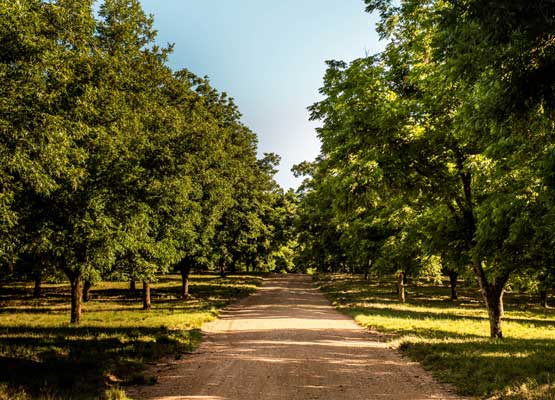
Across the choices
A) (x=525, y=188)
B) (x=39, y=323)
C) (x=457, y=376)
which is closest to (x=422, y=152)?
(x=525, y=188)

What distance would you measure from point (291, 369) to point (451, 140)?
8482 millimetres

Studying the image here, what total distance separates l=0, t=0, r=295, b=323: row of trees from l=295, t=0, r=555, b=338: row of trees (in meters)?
7.90

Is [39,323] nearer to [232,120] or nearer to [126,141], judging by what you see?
[126,141]

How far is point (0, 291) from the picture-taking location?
38312mm

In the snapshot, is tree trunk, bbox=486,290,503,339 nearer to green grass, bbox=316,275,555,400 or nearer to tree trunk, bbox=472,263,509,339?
tree trunk, bbox=472,263,509,339

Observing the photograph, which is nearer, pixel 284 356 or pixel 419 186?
pixel 284 356

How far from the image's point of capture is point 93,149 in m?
15.9

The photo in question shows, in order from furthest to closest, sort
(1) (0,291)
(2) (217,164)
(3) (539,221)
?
(1) (0,291) < (2) (217,164) < (3) (539,221)

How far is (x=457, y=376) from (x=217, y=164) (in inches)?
1005

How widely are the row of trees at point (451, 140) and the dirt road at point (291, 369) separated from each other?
429 centimetres

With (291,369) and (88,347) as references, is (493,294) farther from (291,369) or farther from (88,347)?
(88,347)

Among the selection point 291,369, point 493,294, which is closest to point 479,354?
point 493,294

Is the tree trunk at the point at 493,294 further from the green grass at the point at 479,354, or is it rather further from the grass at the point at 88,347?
the grass at the point at 88,347

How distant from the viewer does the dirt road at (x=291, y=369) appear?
8484 mm
